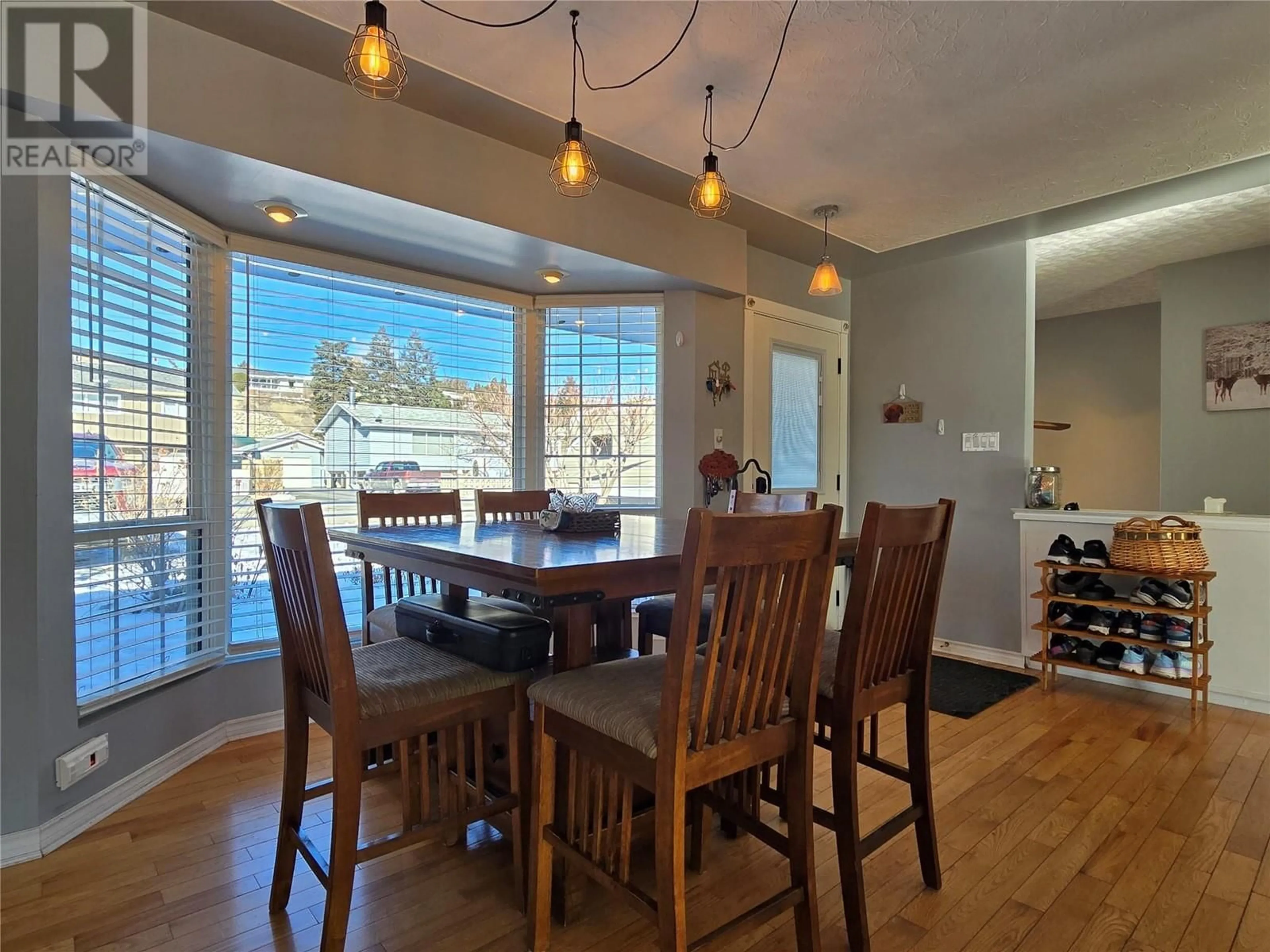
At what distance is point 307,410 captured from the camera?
9.52 feet

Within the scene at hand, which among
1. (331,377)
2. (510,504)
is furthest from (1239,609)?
(331,377)

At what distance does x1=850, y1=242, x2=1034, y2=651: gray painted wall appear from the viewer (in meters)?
3.85

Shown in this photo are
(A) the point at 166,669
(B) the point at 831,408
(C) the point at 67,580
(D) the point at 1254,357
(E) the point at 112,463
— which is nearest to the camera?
(C) the point at 67,580

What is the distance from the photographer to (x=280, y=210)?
7.95 feet

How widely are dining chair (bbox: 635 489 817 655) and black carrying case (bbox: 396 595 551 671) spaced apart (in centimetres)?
61

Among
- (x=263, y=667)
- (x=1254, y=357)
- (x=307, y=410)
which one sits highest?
(x=1254, y=357)

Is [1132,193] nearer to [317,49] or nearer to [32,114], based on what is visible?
[317,49]

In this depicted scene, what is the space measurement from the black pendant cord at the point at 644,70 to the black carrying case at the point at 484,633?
1.69 m

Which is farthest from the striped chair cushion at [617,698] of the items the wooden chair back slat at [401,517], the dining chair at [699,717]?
the wooden chair back slat at [401,517]

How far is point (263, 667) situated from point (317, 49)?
2330mm

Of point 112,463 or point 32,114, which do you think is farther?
point 112,463

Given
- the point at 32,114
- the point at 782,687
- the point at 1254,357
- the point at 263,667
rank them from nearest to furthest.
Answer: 1. the point at 782,687
2. the point at 32,114
3. the point at 263,667
4. the point at 1254,357

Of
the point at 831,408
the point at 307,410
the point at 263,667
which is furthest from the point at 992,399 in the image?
the point at 263,667

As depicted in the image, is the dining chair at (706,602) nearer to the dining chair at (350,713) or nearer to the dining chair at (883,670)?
the dining chair at (883,670)
